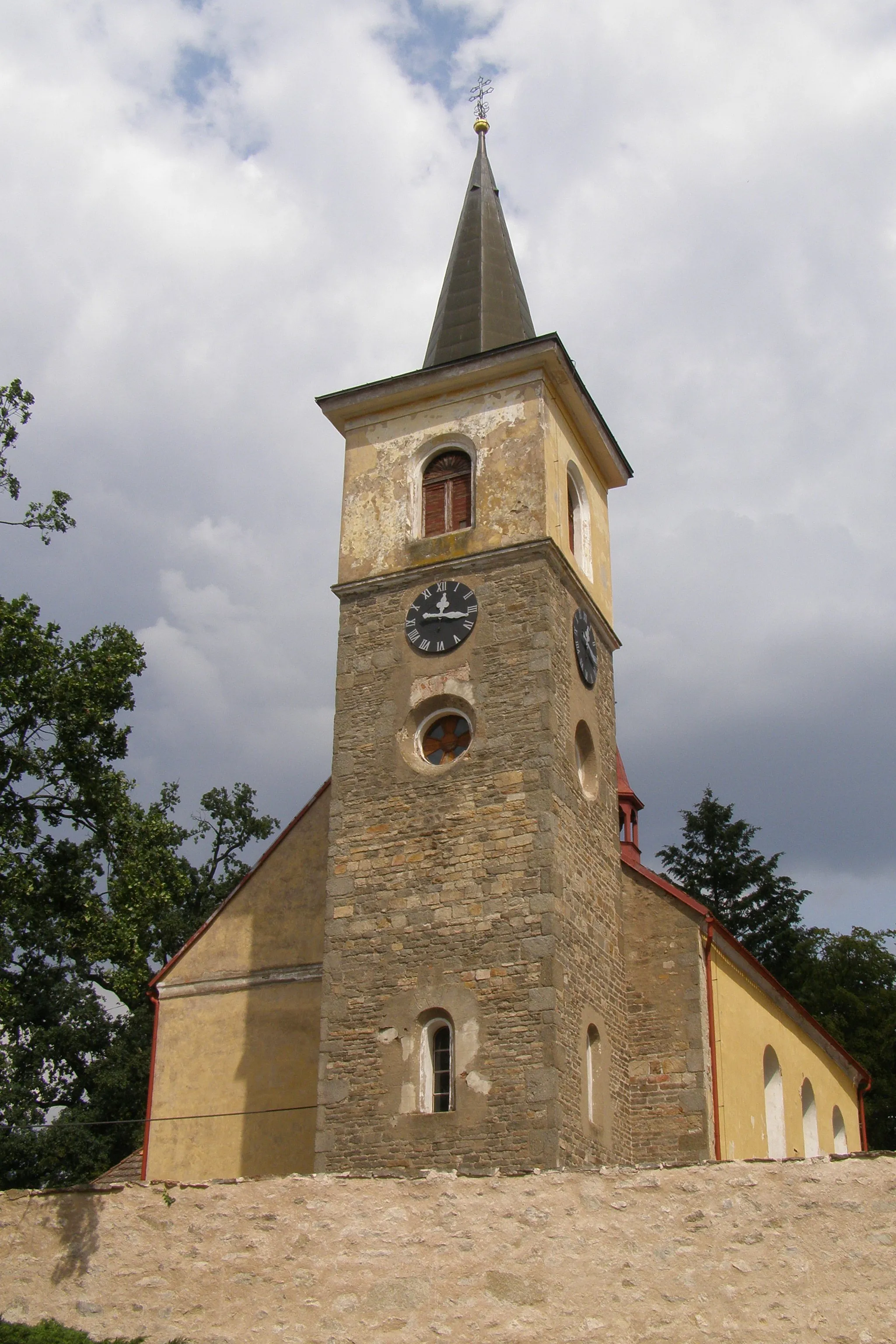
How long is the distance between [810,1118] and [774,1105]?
3033 mm

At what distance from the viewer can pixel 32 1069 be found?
39.3 m

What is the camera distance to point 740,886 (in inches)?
1740

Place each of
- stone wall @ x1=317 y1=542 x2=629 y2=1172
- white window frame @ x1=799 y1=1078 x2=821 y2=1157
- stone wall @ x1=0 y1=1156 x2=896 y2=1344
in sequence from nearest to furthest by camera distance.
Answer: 1. stone wall @ x1=0 y1=1156 x2=896 y2=1344
2. stone wall @ x1=317 y1=542 x2=629 y2=1172
3. white window frame @ x1=799 y1=1078 x2=821 y2=1157

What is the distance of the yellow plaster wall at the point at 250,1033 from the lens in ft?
66.4

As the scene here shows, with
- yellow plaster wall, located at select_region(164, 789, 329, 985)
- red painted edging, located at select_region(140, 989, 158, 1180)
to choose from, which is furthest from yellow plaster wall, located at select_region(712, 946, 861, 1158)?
red painted edging, located at select_region(140, 989, 158, 1180)

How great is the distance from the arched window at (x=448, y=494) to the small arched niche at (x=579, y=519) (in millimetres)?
1708

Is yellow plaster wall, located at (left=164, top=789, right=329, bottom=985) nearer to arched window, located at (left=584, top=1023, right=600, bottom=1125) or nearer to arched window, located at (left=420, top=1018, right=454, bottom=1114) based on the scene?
arched window, located at (left=420, top=1018, right=454, bottom=1114)

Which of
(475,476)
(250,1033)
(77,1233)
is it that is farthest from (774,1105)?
(77,1233)

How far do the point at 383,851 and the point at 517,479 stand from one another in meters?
5.91

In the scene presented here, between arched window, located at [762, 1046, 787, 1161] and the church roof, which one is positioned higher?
the church roof

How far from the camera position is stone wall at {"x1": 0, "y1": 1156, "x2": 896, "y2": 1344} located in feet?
35.3

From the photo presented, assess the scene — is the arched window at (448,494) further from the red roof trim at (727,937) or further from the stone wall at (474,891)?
the red roof trim at (727,937)

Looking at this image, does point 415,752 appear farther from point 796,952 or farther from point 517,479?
point 796,952

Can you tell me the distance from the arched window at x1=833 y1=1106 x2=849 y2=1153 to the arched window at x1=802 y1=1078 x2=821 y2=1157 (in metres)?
1.62
